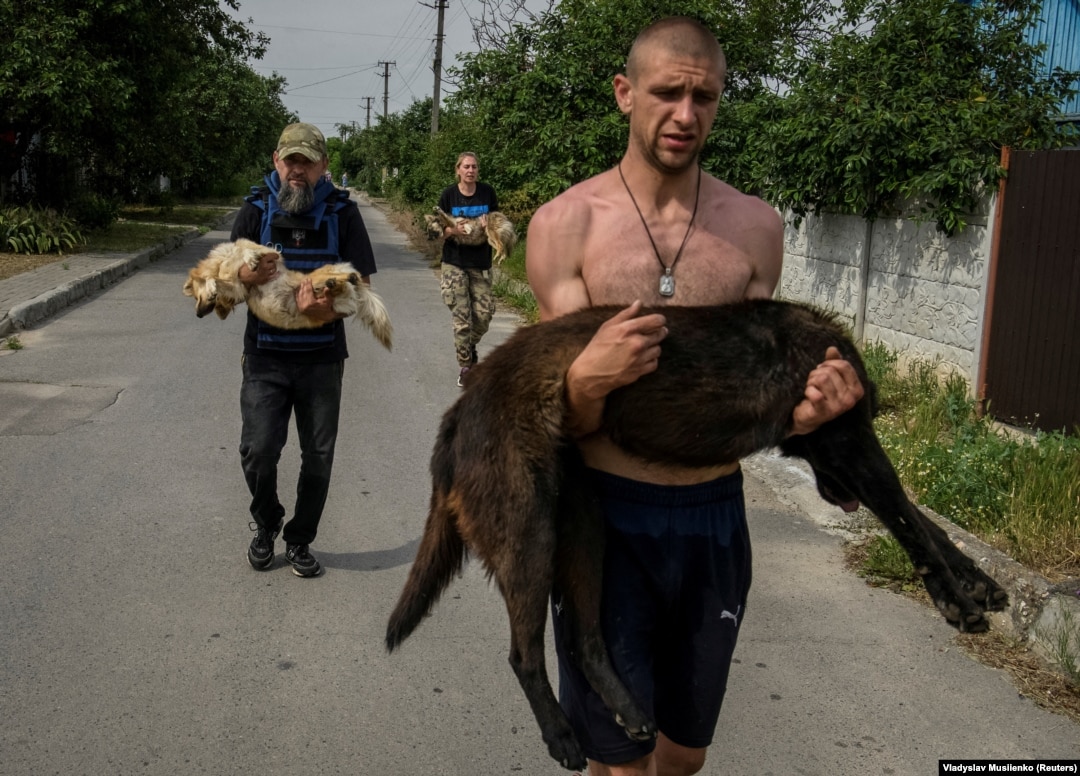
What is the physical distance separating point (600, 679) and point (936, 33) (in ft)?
28.3

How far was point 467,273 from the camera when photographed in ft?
33.2

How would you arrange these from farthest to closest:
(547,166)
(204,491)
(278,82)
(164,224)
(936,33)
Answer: (278,82) → (164,224) → (547,166) → (936,33) → (204,491)

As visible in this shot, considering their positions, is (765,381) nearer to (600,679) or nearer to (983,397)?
(600,679)

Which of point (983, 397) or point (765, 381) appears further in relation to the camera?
point (983, 397)

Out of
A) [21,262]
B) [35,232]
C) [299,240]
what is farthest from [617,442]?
[35,232]

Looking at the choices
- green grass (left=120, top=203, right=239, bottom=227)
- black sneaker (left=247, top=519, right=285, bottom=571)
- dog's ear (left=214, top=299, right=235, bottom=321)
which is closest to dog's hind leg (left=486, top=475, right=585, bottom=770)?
dog's ear (left=214, top=299, right=235, bottom=321)

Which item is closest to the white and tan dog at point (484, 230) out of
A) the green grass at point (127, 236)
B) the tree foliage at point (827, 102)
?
the tree foliage at point (827, 102)

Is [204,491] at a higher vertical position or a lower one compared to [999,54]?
lower

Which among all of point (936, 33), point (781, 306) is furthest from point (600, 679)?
point (936, 33)

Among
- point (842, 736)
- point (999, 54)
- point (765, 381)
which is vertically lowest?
point (842, 736)

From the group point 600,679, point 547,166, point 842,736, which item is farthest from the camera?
point 547,166

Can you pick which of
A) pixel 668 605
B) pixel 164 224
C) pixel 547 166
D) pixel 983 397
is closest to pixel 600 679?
pixel 668 605

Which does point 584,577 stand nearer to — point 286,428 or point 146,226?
point 286,428

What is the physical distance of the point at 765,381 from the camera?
247 cm
